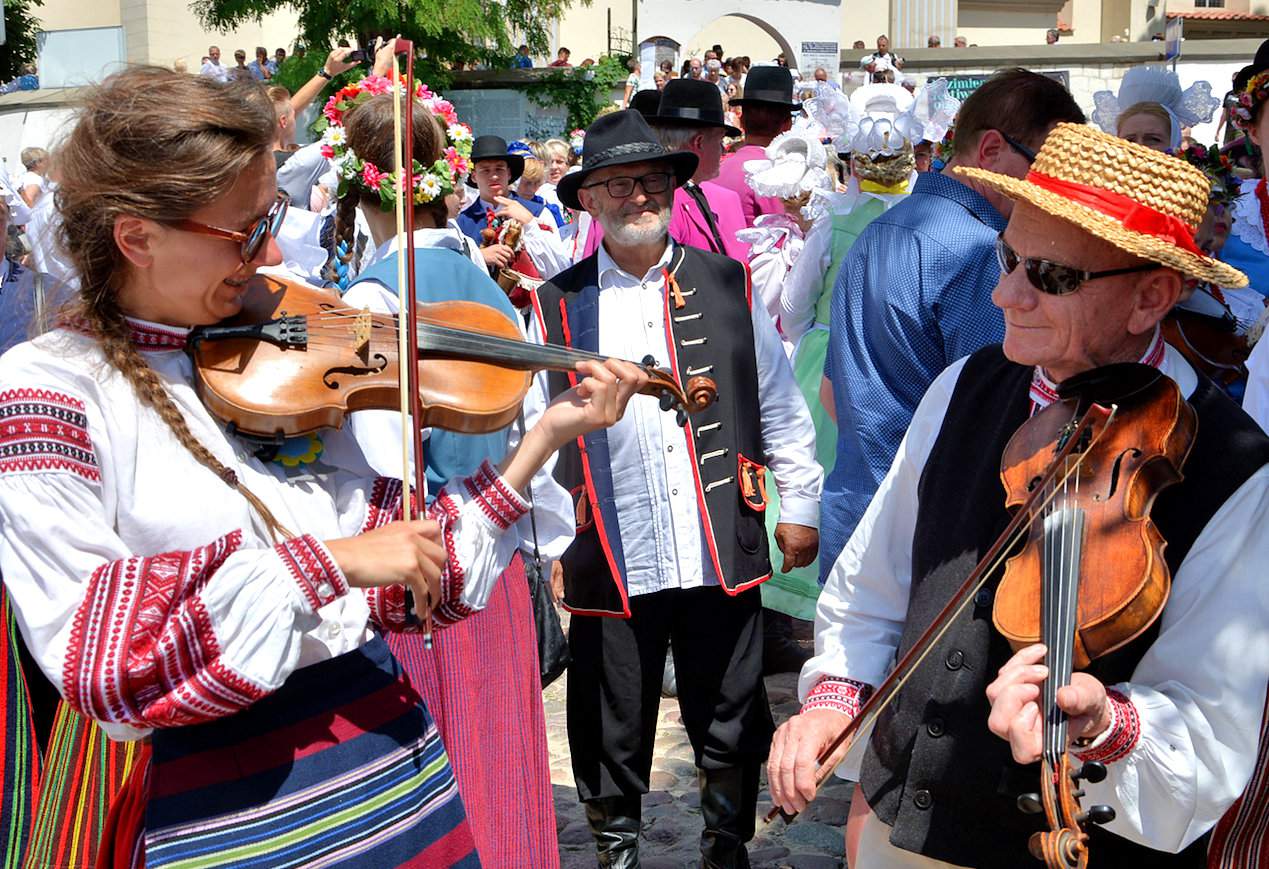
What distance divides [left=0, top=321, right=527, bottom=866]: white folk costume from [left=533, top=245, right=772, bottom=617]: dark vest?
1.47 m

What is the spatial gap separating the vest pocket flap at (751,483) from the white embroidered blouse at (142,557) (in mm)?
1807

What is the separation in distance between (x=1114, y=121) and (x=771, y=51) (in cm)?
2484

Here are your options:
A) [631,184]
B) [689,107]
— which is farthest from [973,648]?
[689,107]

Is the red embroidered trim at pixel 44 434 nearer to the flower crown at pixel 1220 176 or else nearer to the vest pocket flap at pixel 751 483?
the vest pocket flap at pixel 751 483

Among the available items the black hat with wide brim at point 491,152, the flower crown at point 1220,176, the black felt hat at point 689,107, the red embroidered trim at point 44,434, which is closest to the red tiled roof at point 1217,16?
the black hat with wide brim at point 491,152

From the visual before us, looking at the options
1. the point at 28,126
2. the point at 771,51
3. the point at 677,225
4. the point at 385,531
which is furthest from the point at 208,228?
the point at 771,51

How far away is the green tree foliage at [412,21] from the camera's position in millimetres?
23641

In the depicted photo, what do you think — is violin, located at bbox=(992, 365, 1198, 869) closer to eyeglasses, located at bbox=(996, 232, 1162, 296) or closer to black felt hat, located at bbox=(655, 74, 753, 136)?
eyeglasses, located at bbox=(996, 232, 1162, 296)

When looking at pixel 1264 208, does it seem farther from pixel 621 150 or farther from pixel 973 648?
pixel 973 648

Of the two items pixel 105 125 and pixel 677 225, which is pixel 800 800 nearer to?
pixel 105 125

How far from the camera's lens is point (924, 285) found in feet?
11.0

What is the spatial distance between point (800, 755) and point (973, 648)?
0.31 meters

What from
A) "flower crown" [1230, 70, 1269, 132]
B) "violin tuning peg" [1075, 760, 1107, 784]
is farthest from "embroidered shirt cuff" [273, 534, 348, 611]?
"flower crown" [1230, 70, 1269, 132]

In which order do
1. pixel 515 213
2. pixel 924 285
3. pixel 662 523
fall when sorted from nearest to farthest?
pixel 924 285 → pixel 662 523 → pixel 515 213
